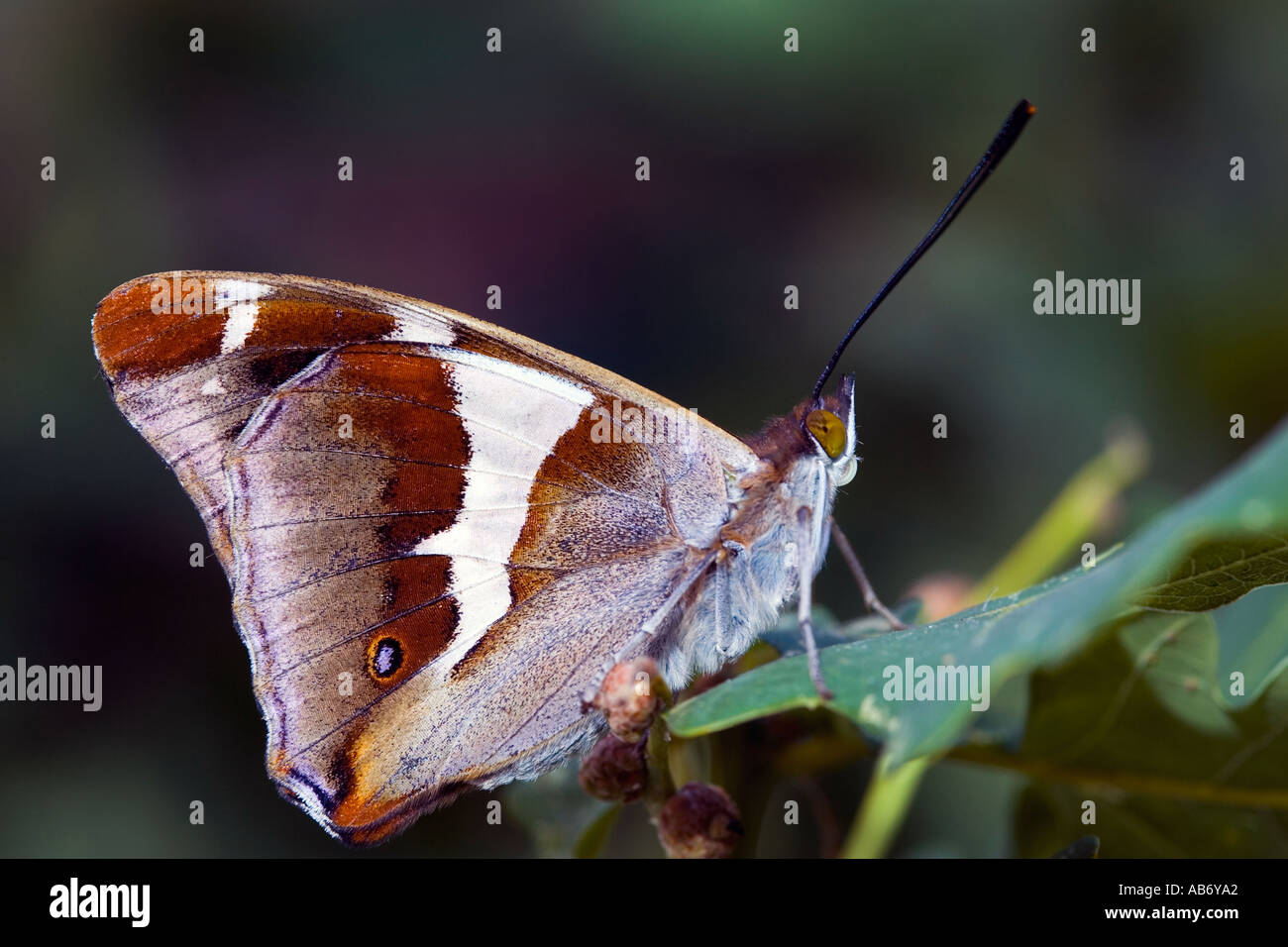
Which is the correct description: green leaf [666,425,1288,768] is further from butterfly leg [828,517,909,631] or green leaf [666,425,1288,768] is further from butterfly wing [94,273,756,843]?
butterfly wing [94,273,756,843]

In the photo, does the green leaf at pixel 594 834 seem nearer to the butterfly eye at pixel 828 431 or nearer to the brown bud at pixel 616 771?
the brown bud at pixel 616 771

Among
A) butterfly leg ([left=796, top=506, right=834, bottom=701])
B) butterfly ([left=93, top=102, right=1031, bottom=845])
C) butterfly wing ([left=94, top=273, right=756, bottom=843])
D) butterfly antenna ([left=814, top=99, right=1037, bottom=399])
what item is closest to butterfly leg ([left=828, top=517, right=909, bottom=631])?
butterfly leg ([left=796, top=506, right=834, bottom=701])

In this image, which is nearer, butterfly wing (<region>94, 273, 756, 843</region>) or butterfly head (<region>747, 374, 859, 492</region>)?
butterfly wing (<region>94, 273, 756, 843</region>)

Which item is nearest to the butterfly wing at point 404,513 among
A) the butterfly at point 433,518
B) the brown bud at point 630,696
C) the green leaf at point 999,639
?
the butterfly at point 433,518

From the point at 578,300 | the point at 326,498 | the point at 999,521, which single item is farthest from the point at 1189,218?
the point at 326,498

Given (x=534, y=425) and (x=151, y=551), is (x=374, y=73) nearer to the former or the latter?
(x=151, y=551)

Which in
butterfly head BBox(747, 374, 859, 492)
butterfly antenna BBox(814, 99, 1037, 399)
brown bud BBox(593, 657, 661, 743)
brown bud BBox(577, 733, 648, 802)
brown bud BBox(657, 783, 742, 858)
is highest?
butterfly antenna BBox(814, 99, 1037, 399)

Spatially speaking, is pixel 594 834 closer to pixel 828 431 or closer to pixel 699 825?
pixel 699 825
